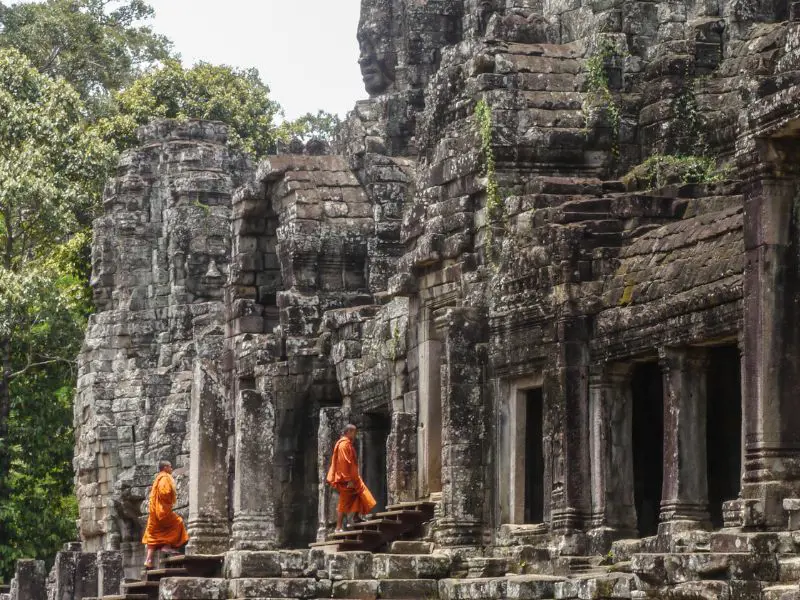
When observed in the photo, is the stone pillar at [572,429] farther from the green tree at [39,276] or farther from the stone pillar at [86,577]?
the green tree at [39,276]

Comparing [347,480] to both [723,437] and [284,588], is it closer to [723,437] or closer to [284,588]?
[284,588]

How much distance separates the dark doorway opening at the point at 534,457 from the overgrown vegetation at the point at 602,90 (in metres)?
3.70

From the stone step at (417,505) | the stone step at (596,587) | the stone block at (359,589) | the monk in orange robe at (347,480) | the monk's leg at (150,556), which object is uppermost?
the monk in orange robe at (347,480)

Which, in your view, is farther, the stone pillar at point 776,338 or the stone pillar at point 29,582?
the stone pillar at point 29,582

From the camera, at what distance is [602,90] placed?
32531mm

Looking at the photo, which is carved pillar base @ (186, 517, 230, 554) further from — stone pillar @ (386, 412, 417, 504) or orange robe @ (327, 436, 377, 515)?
stone pillar @ (386, 412, 417, 504)

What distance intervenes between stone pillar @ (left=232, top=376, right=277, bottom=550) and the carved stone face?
35.6ft

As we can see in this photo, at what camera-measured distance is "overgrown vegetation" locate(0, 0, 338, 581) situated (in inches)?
2100

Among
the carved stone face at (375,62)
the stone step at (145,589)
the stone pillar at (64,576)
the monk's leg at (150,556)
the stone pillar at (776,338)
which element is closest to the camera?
the stone pillar at (776,338)

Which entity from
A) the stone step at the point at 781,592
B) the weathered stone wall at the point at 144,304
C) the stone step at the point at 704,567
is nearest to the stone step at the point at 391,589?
the stone step at the point at 704,567

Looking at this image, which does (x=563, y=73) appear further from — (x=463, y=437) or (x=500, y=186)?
(x=463, y=437)

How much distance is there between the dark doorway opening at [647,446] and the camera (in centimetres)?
2958

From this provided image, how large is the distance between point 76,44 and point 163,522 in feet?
111

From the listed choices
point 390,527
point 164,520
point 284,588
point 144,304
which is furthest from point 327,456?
point 144,304
